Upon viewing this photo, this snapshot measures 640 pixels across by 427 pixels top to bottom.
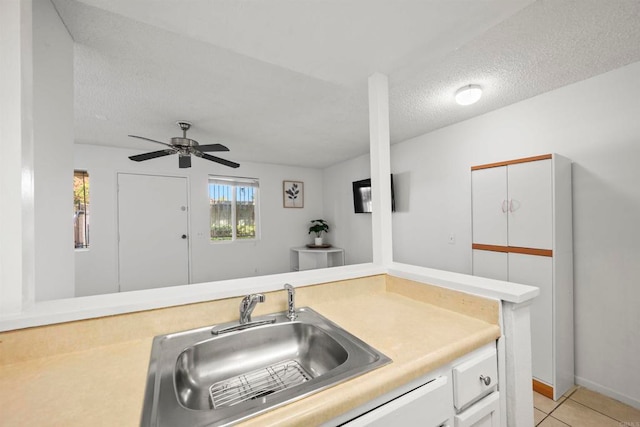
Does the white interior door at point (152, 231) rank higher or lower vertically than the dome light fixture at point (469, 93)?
lower

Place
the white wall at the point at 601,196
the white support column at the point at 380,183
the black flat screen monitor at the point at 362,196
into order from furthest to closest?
1. the black flat screen monitor at the point at 362,196
2. the white wall at the point at 601,196
3. the white support column at the point at 380,183

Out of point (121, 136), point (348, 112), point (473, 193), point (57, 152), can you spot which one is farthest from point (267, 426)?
point (121, 136)

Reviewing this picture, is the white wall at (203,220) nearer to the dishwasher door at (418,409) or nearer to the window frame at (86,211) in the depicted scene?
the window frame at (86,211)

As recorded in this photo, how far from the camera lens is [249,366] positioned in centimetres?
93

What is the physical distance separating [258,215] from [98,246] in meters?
2.40

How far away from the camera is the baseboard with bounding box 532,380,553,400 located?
5.93 ft

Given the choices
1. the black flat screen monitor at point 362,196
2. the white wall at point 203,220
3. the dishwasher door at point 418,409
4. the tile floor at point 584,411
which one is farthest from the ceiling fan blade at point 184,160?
the tile floor at point 584,411

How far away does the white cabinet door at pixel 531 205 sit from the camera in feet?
5.98

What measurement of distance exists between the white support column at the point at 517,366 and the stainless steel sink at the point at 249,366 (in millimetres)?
547

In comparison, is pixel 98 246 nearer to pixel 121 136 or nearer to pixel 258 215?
pixel 121 136

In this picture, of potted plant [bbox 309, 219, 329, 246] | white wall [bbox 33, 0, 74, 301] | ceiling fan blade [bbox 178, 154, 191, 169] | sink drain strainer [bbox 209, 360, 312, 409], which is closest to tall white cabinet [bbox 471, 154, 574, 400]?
sink drain strainer [bbox 209, 360, 312, 409]

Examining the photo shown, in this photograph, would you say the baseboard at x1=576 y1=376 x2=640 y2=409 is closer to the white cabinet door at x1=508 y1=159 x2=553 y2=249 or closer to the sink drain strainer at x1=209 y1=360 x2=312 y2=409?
the white cabinet door at x1=508 y1=159 x2=553 y2=249

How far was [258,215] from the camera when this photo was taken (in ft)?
15.8

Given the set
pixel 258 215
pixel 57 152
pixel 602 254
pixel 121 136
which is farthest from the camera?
pixel 258 215
